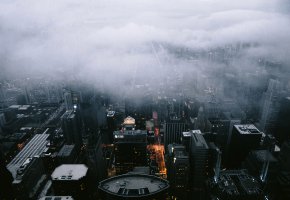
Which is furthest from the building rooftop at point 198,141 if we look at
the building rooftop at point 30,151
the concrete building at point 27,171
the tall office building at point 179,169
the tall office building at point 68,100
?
the tall office building at point 68,100

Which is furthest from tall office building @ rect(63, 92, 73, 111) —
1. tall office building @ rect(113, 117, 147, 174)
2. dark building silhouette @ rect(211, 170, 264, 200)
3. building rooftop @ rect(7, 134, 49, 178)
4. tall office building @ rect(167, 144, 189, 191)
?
dark building silhouette @ rect(211, 170, 264, 200)

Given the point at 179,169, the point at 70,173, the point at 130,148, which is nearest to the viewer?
the point at 70,173

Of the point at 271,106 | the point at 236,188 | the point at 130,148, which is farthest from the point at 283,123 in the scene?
the point at 130,148

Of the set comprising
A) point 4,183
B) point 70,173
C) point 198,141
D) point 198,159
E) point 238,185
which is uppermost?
point 70,173

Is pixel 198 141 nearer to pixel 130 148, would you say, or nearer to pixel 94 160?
pixel 130 148

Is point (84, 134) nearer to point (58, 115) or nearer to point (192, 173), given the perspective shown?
point (58, 115)

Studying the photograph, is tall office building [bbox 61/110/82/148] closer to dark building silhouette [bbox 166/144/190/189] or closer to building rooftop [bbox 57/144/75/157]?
building rooftop [bbox 57/144/75/157]

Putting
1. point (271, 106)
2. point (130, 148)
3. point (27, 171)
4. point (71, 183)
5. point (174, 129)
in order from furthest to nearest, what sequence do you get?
1. point (174, 129)
2. point (271, 106)
3. point (130, 148)
4. point (27, 171)
5. point (71, 183)

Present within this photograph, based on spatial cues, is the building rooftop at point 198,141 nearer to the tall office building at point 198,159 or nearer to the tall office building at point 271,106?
the tall office building at point 198,159
